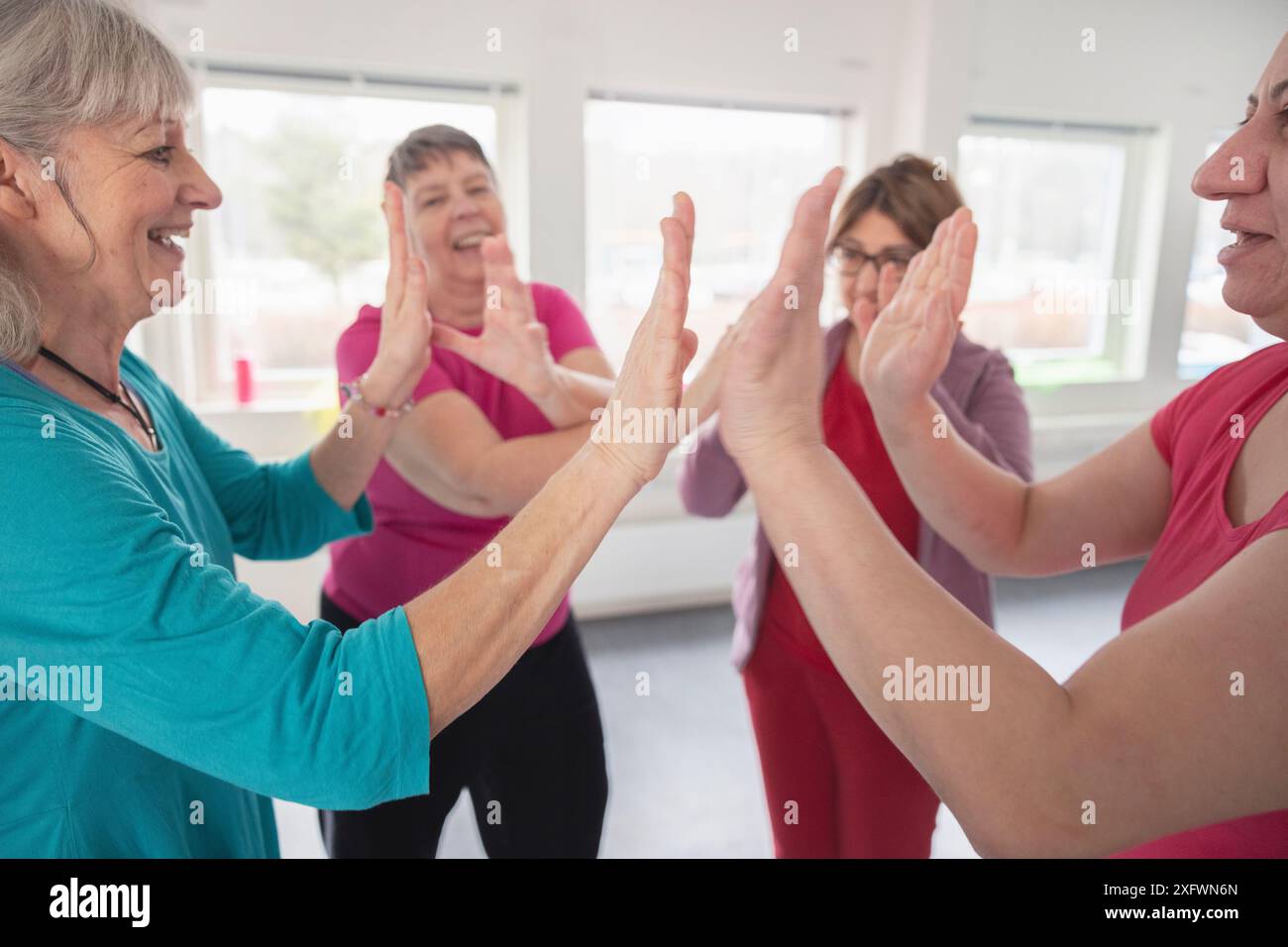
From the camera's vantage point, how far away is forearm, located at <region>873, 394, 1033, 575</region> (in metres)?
0.96

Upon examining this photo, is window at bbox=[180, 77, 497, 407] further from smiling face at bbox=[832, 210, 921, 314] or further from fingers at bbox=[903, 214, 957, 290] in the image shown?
fingers at bbox=[903, 214, 957, 290]

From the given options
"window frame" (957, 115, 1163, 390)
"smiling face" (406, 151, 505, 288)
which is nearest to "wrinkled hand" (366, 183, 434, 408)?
"smiling face" (406, 151, 505, 288)

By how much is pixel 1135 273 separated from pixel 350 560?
12.5 feet

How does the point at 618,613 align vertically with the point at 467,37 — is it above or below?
below

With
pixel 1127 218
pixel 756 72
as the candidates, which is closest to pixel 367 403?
pixel 756 72

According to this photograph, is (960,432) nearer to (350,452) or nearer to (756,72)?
(350,452)

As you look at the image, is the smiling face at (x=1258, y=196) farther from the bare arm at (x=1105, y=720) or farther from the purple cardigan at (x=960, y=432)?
the purple cardigan at (x=960, y=432)

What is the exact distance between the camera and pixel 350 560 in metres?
1.36

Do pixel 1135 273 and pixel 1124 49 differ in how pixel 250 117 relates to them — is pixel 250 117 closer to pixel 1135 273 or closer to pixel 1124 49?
pixel 1124 49

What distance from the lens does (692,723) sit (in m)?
2.64

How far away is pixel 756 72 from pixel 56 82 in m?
2.98

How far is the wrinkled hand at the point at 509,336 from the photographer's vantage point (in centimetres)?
116

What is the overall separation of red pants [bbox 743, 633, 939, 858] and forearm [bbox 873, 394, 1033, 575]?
35cm
